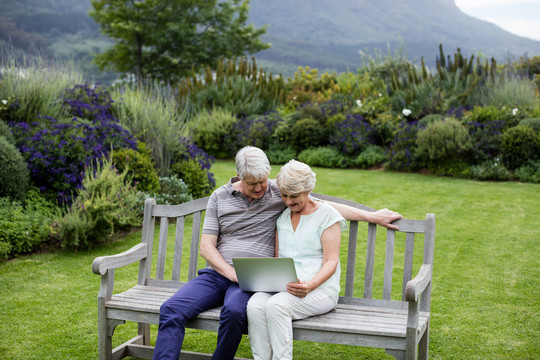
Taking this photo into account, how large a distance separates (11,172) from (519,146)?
27.1 ft

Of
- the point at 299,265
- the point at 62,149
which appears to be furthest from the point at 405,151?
the point at 299,265

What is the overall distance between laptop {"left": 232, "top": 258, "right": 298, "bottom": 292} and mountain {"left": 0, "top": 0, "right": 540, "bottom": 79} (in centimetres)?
7039

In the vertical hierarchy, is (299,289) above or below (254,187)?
below

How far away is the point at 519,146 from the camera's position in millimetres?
10062

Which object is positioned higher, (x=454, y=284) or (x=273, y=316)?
(x=273, y=316)

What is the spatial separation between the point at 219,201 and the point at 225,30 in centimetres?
3146

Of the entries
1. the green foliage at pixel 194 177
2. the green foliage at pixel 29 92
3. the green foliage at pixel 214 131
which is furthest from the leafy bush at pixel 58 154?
the green foliage at pixel 214 131

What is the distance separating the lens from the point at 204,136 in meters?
13.2

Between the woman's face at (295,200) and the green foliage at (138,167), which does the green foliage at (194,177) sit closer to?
the green foliage at (138,167)

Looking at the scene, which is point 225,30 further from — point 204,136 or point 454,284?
point 454,284

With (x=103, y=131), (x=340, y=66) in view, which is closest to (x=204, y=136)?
(x=103, y=131)

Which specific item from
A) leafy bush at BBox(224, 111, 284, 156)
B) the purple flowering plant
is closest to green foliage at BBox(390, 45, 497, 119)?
leafy bush at BBox(224, 111, 284, 156)

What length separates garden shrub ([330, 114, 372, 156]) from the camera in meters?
11.9

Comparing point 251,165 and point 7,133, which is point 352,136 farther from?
point 251,165
